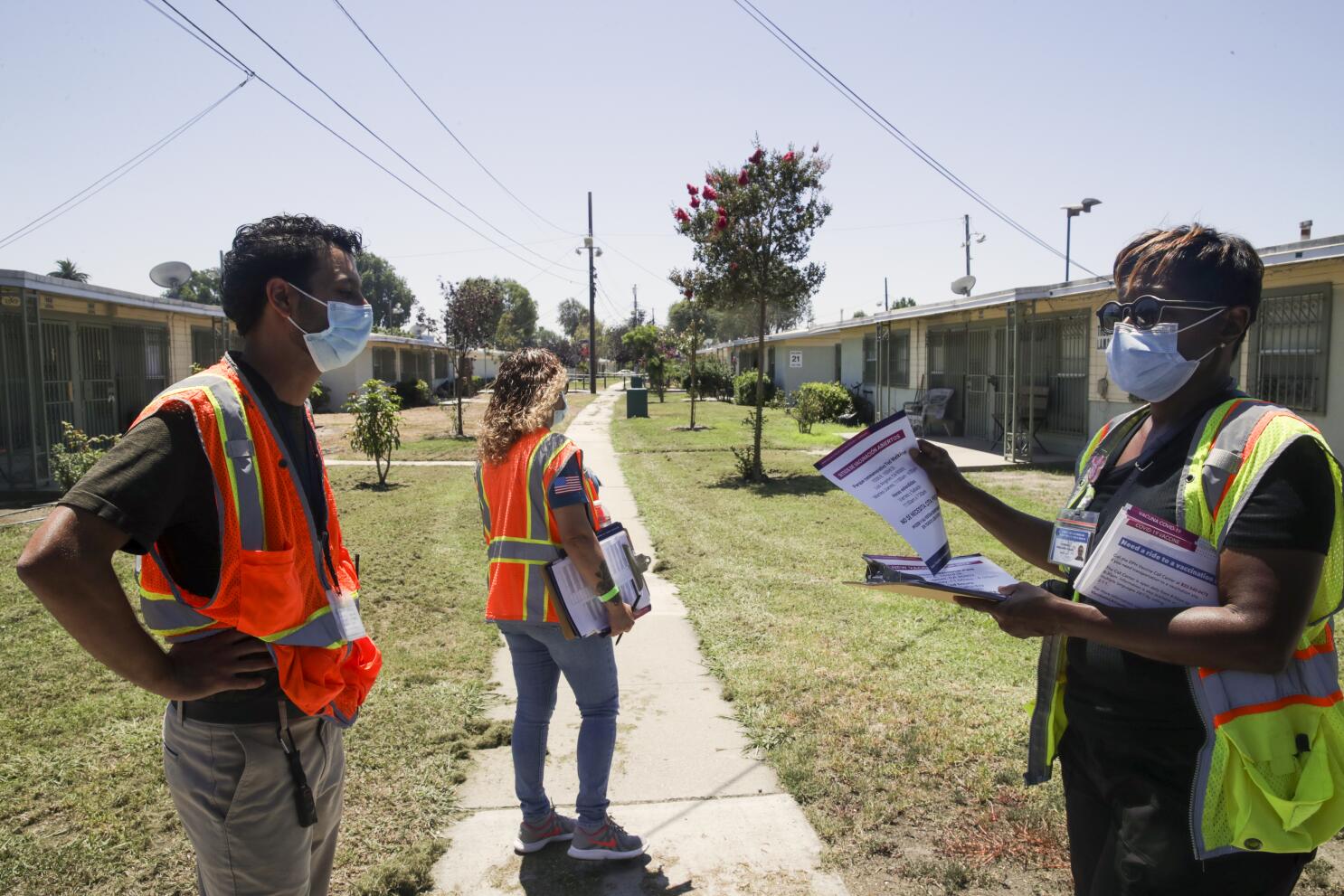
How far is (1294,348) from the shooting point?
1051 centimetres

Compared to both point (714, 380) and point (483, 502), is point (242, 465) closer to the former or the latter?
point (483, 502)

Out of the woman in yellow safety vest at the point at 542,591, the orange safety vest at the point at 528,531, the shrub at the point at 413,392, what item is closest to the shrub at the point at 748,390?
the shrub at the point at 413,392

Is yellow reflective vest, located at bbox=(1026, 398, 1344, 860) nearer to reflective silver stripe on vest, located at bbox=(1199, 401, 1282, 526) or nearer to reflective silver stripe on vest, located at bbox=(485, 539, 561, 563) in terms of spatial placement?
reflective silver stripe on vest, located at bbox=(1199, 401, 1282, 526)

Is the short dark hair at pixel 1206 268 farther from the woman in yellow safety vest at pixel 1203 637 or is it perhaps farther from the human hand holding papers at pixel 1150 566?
the human hand holding papers at pixel 1150 566

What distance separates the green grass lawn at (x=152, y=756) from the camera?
9.89 feet

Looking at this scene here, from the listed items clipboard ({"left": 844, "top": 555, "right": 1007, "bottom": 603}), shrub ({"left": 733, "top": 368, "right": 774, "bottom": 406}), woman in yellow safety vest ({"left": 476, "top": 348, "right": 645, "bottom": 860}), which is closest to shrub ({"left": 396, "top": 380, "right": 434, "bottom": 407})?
shrub ({"left": 733, "top": 368, "right": 774, "bottom": 406})

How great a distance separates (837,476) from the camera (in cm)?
210

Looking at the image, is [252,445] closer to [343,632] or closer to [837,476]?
[343,632]

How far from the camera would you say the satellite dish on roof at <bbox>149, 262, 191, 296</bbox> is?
57.1ft

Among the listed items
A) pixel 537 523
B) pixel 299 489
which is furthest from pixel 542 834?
pixel 299 489

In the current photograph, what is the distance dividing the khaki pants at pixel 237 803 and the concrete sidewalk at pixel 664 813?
4.04 ft

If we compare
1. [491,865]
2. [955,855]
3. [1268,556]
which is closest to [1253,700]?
[1268,556]

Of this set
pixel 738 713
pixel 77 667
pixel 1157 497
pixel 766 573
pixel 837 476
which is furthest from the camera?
pixel 766 573

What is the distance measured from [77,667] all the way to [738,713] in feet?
12.9
